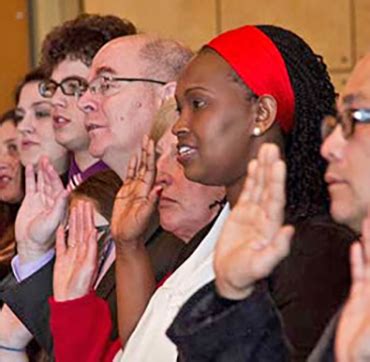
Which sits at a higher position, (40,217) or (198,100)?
(198,100)

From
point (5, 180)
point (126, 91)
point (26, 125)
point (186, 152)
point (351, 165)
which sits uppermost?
point (351, 165)

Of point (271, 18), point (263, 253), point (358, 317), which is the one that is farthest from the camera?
point (271, 18)

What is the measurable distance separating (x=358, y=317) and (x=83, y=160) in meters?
2.18

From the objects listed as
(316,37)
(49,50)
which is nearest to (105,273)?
(49,50)

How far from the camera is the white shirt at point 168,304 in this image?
2.44m

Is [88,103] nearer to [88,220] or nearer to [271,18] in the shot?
[88,220]

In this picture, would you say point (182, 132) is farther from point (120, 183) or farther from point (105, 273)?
point (120, 183)

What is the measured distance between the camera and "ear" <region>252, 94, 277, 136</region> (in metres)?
2.37

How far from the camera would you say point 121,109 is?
132 inches

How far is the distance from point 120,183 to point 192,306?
1394mm

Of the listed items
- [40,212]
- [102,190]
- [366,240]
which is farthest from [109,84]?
[366,240]

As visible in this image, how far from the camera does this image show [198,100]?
2.44 m

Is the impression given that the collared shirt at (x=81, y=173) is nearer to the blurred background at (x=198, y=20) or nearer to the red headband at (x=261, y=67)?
the red headband at (x=261, y=67)

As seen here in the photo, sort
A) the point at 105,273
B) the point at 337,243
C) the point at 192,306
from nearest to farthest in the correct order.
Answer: the point at 192,306 < the point at 337,243 < the point at 105,273
